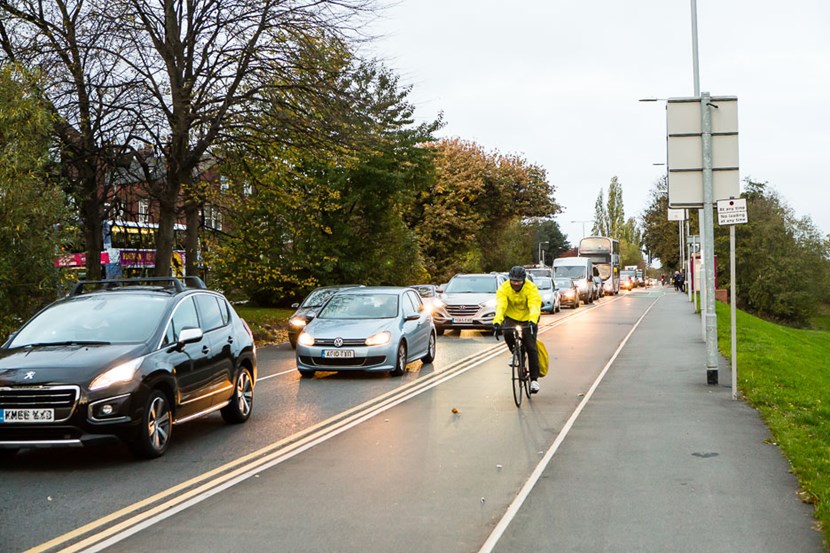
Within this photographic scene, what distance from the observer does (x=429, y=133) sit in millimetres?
38719

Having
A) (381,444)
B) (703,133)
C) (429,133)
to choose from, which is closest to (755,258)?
(429,133)

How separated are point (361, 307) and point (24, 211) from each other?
226 inches

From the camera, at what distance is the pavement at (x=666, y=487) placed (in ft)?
18.3

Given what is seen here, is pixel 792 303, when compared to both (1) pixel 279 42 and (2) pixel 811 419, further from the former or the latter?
(2) pixel 811 419

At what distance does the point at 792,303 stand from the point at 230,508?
74184 mm

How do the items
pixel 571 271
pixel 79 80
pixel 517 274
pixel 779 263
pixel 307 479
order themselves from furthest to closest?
pixel 779 263, pixel 571 271, pixel 79 80, pixel 517 274, pixel 307 479

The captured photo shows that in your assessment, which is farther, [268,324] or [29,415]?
[268,324]

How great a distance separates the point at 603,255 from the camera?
6481 centimetres

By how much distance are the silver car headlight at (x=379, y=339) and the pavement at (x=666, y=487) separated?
3938mm

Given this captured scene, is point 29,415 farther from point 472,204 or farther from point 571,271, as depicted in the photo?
point 472,204

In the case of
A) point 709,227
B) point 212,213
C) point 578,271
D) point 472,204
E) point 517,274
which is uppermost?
point 472,204

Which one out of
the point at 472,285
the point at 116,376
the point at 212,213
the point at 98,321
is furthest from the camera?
the point at 212,213

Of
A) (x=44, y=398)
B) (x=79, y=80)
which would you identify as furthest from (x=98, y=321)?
(x=79, y=80)

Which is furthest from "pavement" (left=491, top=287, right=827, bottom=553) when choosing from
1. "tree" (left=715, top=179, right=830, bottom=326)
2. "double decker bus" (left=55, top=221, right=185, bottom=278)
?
"tree" (left=715, top=179, right=830, bottom=326)
